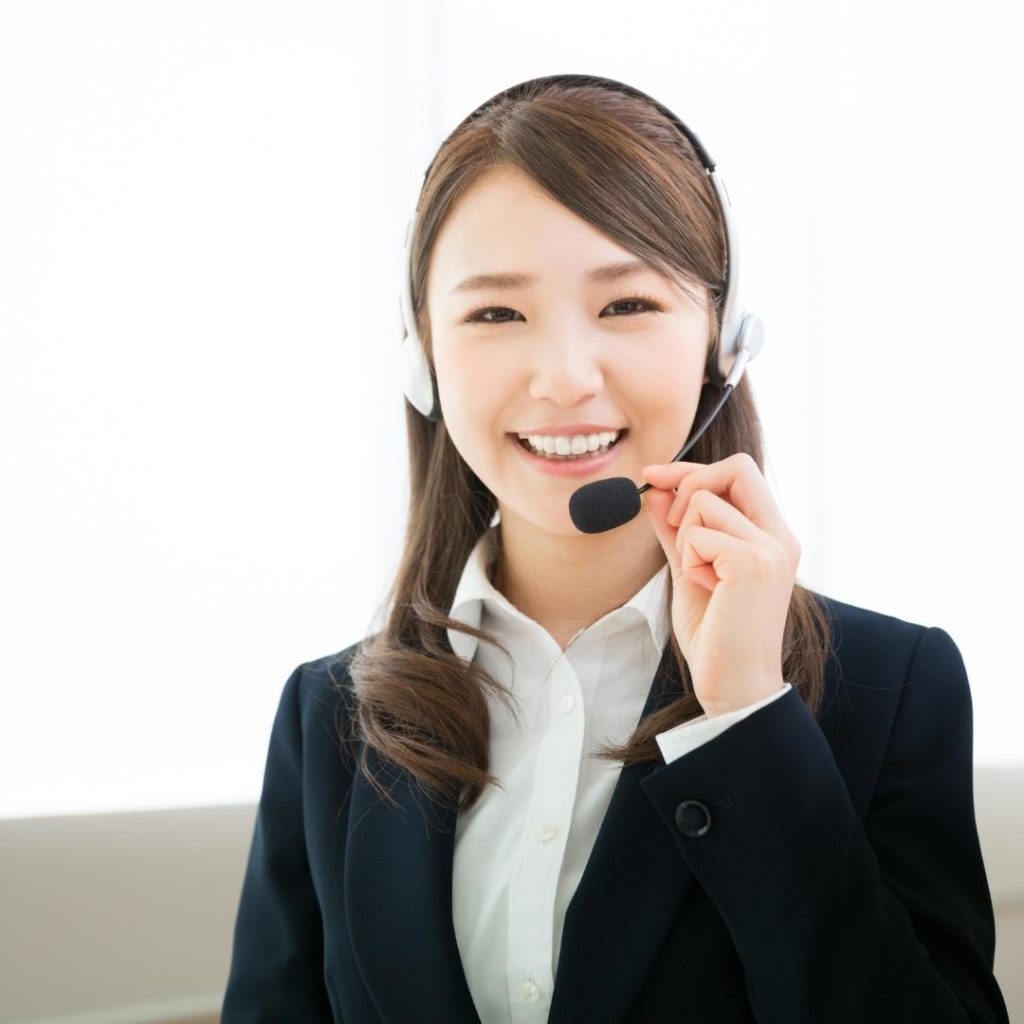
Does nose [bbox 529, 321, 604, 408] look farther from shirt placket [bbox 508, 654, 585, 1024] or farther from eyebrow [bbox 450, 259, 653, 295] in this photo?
shirt placket [bbox 508, 654, 585, 1024]

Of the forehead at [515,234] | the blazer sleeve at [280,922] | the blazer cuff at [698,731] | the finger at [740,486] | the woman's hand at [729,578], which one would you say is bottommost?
the blazer sleeve at [280,922]

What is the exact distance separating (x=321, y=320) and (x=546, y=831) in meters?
1.07

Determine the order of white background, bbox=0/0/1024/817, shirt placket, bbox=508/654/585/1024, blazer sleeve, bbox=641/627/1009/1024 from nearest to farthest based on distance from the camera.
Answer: blazer sleeve, bbox=641/627/1009/1024, shirt placket, bbox=508/654/585/1024, white background, bbox=0/0/1024/817

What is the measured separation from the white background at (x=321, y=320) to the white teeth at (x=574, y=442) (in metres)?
0.77

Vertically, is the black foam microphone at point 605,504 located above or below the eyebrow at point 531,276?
below

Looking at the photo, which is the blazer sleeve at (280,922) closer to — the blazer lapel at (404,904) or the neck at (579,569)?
the blazer lapel at (404,904)

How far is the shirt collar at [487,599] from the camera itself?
122 cm

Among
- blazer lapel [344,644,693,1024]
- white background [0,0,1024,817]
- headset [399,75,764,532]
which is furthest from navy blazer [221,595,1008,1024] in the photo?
white background [0,0,1024,817]

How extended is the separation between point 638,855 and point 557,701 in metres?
0.20

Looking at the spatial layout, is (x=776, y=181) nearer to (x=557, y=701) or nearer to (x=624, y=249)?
(x=624, y=249)

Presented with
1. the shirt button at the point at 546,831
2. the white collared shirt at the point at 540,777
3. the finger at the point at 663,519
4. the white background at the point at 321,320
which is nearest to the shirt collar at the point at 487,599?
the white collared shirt at the point at 540,777

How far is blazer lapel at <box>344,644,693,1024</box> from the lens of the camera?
40.4 inches

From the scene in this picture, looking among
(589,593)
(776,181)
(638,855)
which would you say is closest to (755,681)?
(638,855)

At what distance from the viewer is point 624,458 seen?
117 centimetres
